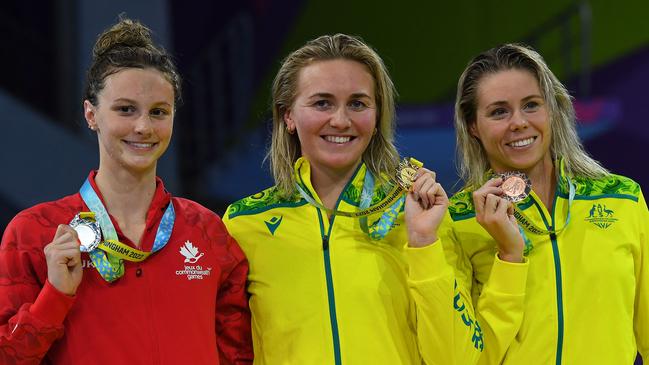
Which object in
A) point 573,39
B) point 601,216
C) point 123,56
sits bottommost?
point 601,216

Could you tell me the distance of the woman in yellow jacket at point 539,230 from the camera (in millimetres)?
2594

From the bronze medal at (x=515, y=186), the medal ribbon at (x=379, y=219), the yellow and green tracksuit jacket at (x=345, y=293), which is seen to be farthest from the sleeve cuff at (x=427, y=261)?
the bronze medal at (x=515, y=186)

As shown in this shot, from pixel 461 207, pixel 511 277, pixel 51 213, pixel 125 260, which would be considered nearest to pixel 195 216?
pixel 125 260

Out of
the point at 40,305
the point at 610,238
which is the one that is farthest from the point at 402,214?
the point at 40,305

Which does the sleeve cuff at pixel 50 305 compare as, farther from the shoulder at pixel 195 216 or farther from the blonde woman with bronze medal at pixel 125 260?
the shoulder at pixel 195 216

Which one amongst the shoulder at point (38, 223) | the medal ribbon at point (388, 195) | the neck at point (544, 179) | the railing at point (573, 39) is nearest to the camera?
the shoulder at point (38, 223)

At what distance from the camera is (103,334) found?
7.85ft

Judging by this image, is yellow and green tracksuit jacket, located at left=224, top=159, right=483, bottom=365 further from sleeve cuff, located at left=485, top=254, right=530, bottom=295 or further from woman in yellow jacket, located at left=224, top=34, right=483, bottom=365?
sleeve cuff, located at left=485, top=254, right=530, bottom=295

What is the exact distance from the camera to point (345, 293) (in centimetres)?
259

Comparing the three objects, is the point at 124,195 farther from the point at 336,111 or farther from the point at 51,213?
the point at 336,111

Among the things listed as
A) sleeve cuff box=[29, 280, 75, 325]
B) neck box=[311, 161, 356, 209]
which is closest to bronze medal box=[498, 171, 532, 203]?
neck box=[311, 161, 356, 209]

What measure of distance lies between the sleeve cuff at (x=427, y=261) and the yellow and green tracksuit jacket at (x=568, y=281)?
20cm

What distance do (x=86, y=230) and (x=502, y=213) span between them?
113 cm

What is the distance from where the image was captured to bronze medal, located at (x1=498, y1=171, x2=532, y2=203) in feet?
8.57
